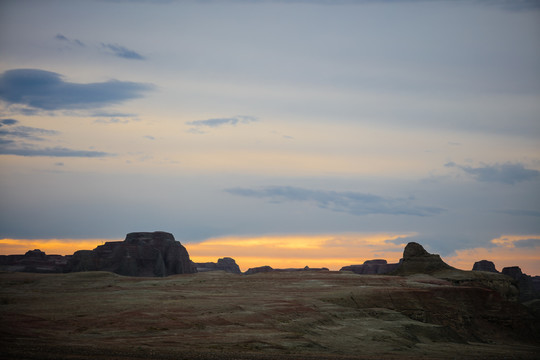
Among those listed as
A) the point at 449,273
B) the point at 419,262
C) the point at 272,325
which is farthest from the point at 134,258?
the point at 272,325

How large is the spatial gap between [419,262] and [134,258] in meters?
98.4

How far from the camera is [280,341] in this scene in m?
50.2

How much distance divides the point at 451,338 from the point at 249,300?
2698 centimetres

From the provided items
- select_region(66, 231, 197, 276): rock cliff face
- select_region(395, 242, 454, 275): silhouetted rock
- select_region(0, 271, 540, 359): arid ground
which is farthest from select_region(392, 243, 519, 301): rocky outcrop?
select_region(66, 231, 197, 276): rock cliff face

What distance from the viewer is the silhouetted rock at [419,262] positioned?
13038 cm

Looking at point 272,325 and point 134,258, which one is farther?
point 134,258

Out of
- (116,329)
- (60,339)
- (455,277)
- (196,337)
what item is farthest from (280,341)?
(455,277)

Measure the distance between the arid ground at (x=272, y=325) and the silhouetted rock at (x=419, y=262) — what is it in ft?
82.5

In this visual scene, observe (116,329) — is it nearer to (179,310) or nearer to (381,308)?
(179,310)

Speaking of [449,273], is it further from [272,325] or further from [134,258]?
[134,258]

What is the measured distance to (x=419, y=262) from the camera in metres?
133

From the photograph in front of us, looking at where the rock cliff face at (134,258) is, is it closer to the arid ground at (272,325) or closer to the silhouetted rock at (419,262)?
the silhouetted rock at (419,262)

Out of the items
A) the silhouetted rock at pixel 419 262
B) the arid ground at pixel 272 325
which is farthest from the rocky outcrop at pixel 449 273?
the arid ground at pixel 272 325

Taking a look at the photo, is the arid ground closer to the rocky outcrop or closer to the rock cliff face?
the rocky outcrop
